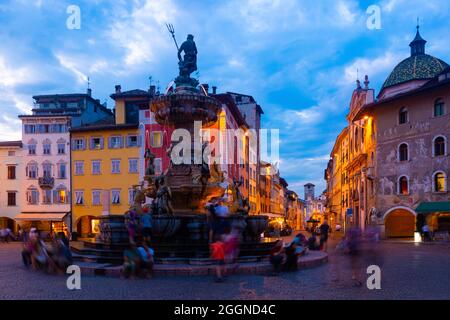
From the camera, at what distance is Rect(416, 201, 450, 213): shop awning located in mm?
33188

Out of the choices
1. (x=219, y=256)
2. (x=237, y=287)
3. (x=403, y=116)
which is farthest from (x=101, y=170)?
(x=237, y=287)

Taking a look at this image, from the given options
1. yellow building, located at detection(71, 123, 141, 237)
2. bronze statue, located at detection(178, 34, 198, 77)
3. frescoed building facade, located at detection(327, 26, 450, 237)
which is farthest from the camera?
yellow building, located at detection(71, 123, 141, 237)

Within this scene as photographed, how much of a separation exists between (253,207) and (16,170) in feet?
99.6

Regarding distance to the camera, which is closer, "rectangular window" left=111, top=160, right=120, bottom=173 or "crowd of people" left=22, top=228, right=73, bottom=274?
"crowd of people" left=22, top=228, right=73, bottom=274

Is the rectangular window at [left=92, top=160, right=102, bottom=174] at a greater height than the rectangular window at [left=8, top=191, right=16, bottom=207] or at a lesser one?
greater

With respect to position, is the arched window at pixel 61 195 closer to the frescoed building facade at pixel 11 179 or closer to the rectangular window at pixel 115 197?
the frescoed building facade at pixel 11 179

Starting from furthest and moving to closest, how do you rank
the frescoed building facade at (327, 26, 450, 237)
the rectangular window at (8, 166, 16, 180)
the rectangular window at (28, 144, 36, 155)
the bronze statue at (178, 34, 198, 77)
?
the rectangular window at (8, 166, 16, 180)
the rectangular window at (28, 144, 36, 155)
the frescoed building facade at (327, 26, 450, 237)
the bronze statue at (178, 34, 198, 77)

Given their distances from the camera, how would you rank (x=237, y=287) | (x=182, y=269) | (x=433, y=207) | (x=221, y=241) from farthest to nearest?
(x=433, y=207) < (x=182, y=269) < (x=221, y=241) < (x=237, y=287)

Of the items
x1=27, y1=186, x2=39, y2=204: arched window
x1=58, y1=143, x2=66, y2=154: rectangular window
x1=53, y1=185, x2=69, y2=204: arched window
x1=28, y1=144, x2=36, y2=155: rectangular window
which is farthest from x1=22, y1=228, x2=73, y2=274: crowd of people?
x1=28, y1=144, x2=36, y2=155: rectangular window

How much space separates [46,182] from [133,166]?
9.58m

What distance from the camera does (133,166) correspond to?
4653 cm

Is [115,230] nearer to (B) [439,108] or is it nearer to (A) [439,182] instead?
(A) [439,182]

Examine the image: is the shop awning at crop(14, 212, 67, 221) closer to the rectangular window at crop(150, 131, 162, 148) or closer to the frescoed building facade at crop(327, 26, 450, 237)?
the rectangular window at crop(150, 131, 162, 148)

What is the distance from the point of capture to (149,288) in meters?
10.0
